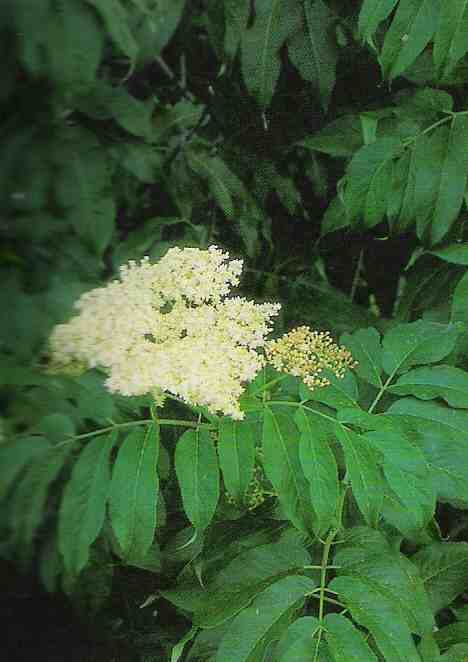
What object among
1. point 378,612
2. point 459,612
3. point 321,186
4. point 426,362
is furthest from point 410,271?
point 378,612

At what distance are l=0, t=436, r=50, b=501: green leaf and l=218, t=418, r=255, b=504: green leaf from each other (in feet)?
0.44

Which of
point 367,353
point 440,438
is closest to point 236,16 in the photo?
point 367,353

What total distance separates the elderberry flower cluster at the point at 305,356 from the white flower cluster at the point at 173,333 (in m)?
0.02

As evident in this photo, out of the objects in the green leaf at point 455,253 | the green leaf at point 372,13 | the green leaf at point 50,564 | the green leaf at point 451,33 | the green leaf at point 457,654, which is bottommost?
the green leaf at point 457,654

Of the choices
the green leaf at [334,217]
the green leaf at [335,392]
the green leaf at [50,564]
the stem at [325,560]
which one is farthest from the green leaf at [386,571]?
the green leaf at [334,217]

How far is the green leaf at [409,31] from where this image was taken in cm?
88

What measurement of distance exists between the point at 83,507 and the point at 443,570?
41 centimetres

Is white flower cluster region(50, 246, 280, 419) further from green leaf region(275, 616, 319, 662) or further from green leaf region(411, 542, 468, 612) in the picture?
green leaf region(411, 542, 468, 612)

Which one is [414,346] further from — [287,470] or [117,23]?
[117,23]

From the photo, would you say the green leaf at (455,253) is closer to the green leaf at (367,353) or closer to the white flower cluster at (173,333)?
the green leaf at (367,353)

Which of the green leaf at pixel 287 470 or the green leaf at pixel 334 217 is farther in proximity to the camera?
Answer: the green leaf at pixel 334 217

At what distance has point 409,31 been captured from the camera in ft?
2.91

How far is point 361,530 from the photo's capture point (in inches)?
32.8

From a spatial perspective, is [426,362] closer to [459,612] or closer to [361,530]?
[361,530]
